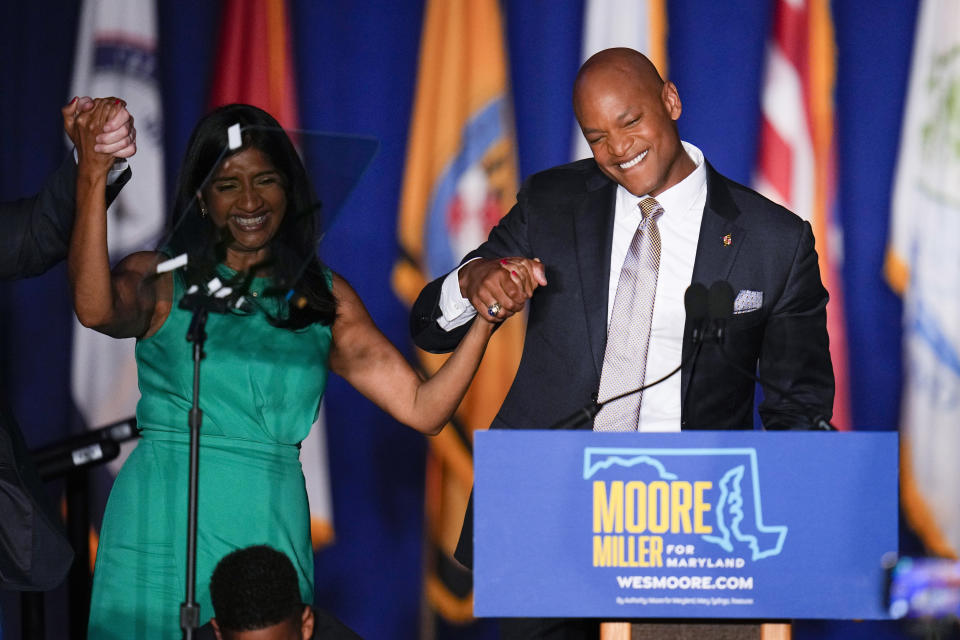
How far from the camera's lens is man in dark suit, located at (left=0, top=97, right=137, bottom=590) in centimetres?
208

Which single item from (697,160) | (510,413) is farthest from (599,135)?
(510,413)

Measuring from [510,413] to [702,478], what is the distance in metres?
0.86

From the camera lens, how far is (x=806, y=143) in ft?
13.7

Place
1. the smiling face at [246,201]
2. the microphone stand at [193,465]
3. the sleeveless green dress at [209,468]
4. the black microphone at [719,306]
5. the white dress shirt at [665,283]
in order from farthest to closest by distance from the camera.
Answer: the white dress shirt at [665,283], the sleeveless green dress at [209,468], the smiling face at [246,201], the black microphone at [719,306], the microphone stand at [193,465]

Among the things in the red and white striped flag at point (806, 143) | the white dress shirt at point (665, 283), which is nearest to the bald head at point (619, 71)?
the white dress shirt at point (665, 283)

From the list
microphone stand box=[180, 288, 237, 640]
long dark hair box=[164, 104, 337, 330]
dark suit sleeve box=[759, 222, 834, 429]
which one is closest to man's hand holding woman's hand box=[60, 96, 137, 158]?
long dark hair box=[164, 104, 337, 330]

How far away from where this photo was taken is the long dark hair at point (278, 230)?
223cm

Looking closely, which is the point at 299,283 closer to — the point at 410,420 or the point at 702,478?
the point at 410,420

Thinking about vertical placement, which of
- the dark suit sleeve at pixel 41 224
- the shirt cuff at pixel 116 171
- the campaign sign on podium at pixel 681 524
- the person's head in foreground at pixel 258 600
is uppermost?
the shirt cuff at pixel 116 171

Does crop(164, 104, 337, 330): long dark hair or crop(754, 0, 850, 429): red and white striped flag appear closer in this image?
crop(164, 104, 337, 330): long dark hair

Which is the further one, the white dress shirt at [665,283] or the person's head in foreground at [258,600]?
the white dress shirt at [665,283]

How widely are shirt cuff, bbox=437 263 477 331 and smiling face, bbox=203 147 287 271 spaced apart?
16.7 inches

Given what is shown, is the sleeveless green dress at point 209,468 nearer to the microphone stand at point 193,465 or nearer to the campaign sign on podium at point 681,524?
the microphone stand at point 193,465

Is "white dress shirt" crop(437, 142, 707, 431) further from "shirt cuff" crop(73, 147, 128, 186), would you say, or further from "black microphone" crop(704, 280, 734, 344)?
"shirt cuff" crop(73, 147, 128, 186)
